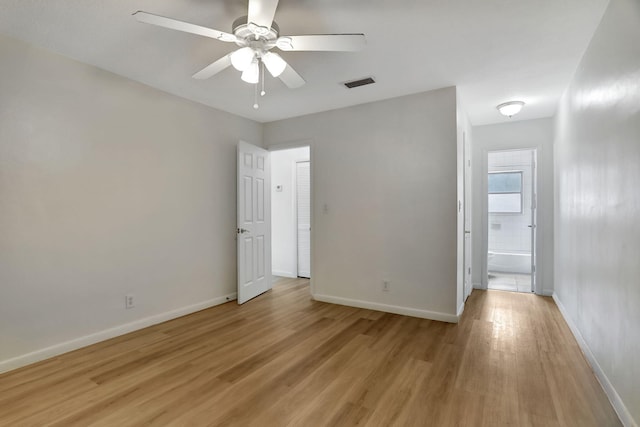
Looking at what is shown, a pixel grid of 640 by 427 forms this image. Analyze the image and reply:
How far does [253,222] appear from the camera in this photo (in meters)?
4.41

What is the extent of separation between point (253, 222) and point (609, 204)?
3.71 m

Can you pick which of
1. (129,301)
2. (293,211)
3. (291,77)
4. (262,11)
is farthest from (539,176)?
(129,301)

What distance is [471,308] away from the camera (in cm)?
387

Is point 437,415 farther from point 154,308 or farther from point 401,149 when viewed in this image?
point 154,308

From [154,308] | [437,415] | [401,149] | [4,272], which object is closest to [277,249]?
[154,308]

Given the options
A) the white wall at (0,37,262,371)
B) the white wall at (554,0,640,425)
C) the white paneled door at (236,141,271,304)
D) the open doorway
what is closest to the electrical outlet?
the white wall at (0,37,262,371)

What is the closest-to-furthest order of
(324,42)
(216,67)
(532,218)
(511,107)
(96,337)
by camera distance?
(324,42), (216,67), (96,337), (511,107), (532,218)

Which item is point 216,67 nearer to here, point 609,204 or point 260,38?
point 260,38

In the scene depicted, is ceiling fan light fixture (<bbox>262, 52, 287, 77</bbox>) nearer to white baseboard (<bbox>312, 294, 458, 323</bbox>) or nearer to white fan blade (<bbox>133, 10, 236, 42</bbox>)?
white fan blade (<bbox>133, 10, 236, 42</bbox>)

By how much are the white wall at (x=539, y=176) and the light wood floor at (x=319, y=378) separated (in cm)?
147

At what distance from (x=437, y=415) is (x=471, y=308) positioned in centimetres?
238

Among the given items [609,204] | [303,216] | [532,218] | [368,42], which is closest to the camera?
[609,204]

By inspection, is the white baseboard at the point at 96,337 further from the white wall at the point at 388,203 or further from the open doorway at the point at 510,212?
the open doorway at the point at 510,212

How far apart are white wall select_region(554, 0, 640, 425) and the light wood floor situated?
287 millimetres
